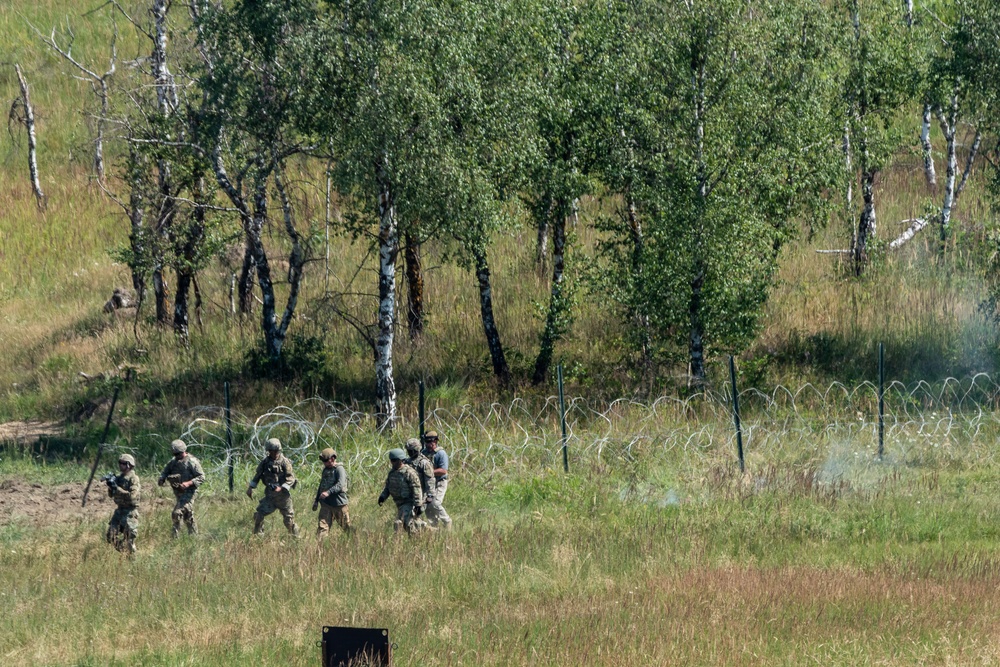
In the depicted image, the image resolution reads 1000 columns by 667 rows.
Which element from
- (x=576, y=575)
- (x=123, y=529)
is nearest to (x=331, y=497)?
(x=123, y=529)

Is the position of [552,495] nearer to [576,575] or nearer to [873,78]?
[576,575]

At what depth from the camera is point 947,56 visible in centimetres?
2248

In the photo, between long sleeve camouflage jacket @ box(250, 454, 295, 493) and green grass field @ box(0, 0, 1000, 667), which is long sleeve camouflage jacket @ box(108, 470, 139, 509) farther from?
long sleeve camouflage jacket @ box(250, 454, 295, 493)

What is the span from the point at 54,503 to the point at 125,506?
12.4 ft

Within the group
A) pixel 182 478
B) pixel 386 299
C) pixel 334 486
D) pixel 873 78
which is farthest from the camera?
pixel 873 78

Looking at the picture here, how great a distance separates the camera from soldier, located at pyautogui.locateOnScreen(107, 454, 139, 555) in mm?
13648

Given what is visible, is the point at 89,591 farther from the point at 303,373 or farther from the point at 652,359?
the point at 652,359

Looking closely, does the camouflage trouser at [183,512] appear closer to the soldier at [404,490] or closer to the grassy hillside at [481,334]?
the soldier at [404,490]

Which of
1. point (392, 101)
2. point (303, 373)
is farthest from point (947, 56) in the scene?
point (303, 373)

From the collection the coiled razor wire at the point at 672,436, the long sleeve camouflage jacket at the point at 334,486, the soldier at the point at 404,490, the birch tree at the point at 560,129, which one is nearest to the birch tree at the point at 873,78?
the birch tree at the point at 560,129

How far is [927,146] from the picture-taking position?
30719 millimetres

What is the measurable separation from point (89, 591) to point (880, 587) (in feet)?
25.7

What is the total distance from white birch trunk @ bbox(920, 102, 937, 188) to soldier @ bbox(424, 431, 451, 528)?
1828cm

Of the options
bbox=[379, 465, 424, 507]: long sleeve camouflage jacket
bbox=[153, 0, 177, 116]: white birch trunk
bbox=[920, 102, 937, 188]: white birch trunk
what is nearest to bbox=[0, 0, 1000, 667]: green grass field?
bbox=[379, 465, 424, 507]: long sleeve camouflage jacket
